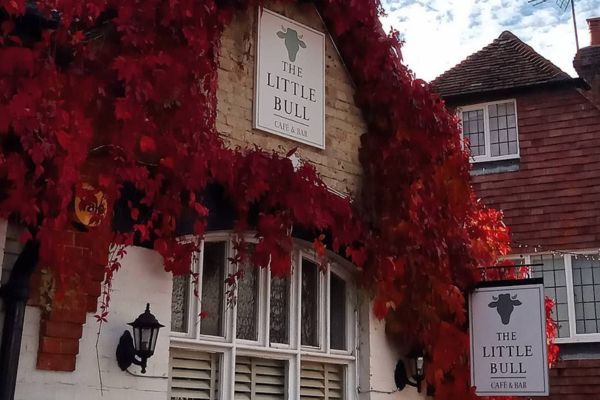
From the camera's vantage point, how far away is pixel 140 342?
231 inches

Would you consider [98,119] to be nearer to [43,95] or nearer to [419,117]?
[43,95]

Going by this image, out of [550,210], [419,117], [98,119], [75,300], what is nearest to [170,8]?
[98,119]

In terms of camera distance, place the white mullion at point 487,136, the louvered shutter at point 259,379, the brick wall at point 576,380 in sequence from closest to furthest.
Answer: the louvered shutter at point 259,379
the brick wall at point 576,380
the white mullion at point 487,136

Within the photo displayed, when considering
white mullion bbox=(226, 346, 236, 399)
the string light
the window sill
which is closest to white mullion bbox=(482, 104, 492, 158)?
the window sill

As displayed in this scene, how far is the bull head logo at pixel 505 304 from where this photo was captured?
7.89 meters

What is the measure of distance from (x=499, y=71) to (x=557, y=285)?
3.93 meters

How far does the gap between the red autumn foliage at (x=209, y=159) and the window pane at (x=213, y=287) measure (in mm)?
344

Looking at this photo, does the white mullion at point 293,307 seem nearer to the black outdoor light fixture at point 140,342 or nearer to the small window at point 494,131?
the black outdoor light fixture at point 140,342

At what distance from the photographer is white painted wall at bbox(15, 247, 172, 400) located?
5.48m

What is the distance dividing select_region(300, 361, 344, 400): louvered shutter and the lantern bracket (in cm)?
201

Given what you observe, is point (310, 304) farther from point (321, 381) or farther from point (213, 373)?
point (213, 373)

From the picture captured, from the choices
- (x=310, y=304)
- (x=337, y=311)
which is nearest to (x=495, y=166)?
(x=337, y=311)

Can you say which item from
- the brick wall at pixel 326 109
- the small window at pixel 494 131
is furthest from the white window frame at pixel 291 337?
the small window at pixel 494 131

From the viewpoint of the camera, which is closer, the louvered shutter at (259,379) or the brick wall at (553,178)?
the louvered shutter at (259,379)
